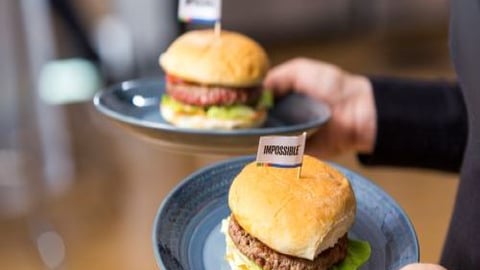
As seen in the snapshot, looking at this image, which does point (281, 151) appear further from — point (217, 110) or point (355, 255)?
point (217, 110)

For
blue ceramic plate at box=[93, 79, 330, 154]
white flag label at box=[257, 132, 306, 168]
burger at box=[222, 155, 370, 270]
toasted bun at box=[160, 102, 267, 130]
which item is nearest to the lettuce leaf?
burger at box=[222, 155, 370, 270]

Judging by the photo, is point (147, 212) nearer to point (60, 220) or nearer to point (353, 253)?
point (60, 220)

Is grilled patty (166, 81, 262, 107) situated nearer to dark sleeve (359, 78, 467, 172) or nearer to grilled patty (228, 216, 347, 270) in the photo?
dark sleeve (359, 78, 467, 172)

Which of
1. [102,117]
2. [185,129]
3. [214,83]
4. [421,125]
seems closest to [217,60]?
[214,83]

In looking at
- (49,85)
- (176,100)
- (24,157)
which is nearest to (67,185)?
(24,157)

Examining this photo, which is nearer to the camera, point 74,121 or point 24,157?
point 24,157

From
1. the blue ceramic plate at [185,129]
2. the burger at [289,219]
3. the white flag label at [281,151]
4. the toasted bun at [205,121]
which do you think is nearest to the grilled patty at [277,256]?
the burger at [289,219]
